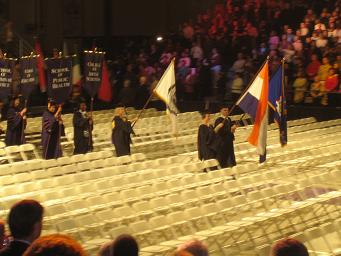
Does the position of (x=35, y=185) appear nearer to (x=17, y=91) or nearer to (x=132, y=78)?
(x=17, y=91)

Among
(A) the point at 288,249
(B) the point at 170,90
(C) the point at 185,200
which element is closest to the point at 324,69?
(B) the point at 170,90

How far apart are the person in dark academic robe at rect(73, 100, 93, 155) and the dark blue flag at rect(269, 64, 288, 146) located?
13.0 feet

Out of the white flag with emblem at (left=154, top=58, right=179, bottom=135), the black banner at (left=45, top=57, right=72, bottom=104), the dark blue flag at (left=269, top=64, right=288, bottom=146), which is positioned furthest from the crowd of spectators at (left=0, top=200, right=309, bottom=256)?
the black banner at (left=45, top=57, right=72, bottom=104)

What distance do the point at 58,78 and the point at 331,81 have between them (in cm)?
879

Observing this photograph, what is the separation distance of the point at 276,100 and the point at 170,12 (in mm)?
19934

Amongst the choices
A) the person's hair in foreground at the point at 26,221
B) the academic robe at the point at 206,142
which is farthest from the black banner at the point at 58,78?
the person's hair in foreground at the point at 26,221

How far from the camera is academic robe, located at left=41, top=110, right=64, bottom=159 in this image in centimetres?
1512

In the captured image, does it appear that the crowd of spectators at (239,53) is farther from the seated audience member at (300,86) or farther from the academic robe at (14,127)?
the academic robe at (14,127)

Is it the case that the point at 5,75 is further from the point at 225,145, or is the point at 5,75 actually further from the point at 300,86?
the point at 300,86

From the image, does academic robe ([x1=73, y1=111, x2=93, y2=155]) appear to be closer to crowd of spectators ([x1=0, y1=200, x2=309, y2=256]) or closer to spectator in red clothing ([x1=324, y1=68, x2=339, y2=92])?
spectator in red clothing ([x1=324, y1=68, x2=339, y2=92])

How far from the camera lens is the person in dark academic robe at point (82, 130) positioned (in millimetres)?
15680

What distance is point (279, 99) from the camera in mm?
13445

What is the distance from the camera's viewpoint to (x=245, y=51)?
982 inches

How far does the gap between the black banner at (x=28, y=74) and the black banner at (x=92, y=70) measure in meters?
1.09
